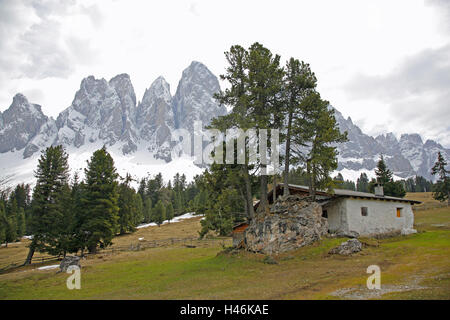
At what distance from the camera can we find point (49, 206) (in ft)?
116

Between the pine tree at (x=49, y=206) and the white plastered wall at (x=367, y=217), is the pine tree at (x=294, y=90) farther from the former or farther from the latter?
the pine tree at (x=49, y=206)

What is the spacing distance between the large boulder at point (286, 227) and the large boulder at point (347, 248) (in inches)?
94.1

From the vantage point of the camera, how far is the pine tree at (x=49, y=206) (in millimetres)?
34562

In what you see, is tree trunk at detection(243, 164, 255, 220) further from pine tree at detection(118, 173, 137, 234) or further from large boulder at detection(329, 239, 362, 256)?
pine tree at detection(118, 173, 137, 234)

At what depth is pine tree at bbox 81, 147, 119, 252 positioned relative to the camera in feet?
116

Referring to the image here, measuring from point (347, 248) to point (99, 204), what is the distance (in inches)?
1202

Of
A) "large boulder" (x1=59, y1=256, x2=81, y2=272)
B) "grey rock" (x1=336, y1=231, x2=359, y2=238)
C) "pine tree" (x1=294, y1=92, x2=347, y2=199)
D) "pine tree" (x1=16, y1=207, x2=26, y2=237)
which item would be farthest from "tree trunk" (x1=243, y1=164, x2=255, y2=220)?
"pine tree" (x1=16, y1=207, x2=26, y2=237)

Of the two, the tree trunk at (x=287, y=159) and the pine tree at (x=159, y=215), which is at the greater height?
the tree trunk at (x=287, y=159)

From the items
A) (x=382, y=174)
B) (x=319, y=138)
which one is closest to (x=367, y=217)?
(x=319, y=138)

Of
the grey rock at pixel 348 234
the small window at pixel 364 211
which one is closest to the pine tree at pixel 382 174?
the small window at pixel 364 211

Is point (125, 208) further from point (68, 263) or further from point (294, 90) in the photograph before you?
point (294, 90)
